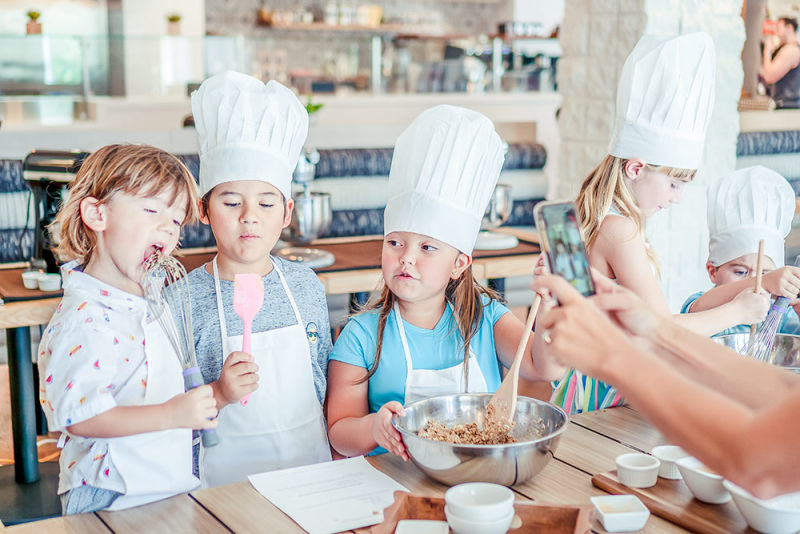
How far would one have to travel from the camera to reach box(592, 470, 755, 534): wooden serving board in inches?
46.3

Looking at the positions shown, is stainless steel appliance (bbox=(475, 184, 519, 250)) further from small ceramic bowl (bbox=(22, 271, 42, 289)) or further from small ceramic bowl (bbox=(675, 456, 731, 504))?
small ceramic bowl (bbox=(675, 456, 731, 504))

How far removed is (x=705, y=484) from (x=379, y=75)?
7.07 m

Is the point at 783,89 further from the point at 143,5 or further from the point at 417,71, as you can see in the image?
the point at 143,5

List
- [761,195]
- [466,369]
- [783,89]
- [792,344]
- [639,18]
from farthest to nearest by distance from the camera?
[783,89]
[639,18]
[761,195]
[792,344]
[466,369]

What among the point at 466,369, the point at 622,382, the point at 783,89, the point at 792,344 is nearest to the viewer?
the point at 622,382

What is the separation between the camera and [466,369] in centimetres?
172

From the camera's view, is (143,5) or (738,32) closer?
(738,32)

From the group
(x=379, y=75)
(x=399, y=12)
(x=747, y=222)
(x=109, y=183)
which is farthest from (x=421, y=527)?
(x=399, y=12)

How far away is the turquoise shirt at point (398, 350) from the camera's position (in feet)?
5.54

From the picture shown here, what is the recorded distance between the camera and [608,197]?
197 cm

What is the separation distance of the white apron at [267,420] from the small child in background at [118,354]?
8.0 inches

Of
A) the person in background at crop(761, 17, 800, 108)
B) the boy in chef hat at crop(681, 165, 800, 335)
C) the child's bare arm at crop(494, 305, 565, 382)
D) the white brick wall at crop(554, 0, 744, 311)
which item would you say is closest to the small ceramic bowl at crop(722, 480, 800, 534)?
the child's bare arm at crop(494, 305, 565, 382)

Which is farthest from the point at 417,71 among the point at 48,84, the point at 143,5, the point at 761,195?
the point at 761,195

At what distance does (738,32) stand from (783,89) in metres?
2.32
